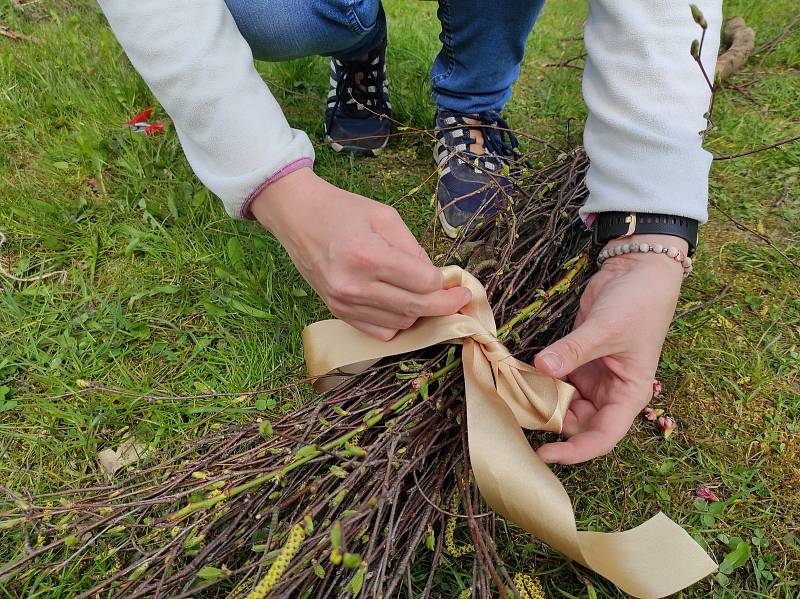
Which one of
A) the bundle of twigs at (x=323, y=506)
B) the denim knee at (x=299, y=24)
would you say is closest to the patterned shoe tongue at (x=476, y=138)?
the denim knee at (x=299, y=24)

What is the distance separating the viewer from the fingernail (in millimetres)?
906

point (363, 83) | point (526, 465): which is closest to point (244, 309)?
point (526, 465)

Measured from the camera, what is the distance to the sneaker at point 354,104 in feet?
6.86

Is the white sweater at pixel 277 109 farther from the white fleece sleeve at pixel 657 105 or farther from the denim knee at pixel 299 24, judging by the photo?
the denim knee at pixel 299 24

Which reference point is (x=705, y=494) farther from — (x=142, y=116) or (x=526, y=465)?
(x=142, y=116)

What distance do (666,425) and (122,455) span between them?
4.20 feet

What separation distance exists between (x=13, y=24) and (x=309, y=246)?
2571 mm

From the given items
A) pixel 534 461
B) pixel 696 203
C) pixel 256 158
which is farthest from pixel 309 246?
pixel 696 203

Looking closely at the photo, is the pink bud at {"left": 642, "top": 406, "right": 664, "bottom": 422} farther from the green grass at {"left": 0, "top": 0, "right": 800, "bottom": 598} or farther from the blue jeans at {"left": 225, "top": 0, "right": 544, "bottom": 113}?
the blue jeans at {"left": 225, "top": 0, "right": 544, "bottom": 113}

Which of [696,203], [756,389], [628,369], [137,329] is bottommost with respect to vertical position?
[756,389]

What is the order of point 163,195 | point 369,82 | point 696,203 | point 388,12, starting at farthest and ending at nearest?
point 388,12, point 369,82, point 163,195, point 696,203

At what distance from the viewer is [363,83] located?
2117 millimetres

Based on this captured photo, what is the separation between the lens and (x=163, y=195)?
6.26ft

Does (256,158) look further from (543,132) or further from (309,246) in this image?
(543,132)
